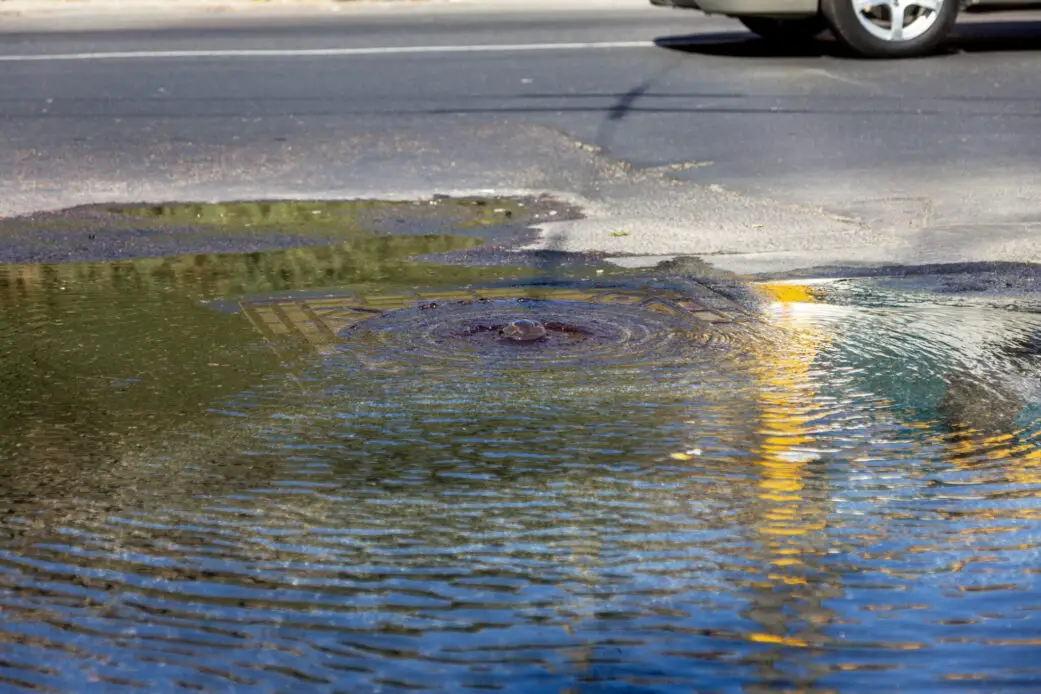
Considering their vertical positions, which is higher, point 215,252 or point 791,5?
point 791,5

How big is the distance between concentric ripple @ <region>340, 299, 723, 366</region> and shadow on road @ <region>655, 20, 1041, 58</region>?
7743 mm

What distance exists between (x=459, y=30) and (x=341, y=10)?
3.13 m

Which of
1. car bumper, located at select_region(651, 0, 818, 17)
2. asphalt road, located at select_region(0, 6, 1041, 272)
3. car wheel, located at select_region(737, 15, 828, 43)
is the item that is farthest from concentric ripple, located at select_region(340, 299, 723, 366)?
car wheel, located at select_region(737, 15, 828, 43)

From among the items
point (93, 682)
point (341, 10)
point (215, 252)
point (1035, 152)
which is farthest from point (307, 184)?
point (341, 10)

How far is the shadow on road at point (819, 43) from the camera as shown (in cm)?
1311

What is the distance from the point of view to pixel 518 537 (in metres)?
3.50

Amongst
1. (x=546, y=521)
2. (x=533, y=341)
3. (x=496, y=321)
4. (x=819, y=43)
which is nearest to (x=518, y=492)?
(x=546, y=521)

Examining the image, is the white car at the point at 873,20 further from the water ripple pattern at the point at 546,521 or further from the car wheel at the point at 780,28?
the water ripple pattern at the point at 546,521

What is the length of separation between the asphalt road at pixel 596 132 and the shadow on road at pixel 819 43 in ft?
0.14

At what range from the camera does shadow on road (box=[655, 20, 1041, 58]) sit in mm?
13109

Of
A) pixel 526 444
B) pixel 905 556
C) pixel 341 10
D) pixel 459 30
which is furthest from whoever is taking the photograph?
pixel 341 10

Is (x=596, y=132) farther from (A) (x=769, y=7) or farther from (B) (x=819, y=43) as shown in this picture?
(B) (x=819, y=43)

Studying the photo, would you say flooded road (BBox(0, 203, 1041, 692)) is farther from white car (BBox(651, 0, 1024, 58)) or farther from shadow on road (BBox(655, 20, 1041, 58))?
shadow on road (BBox(655, 20, 1041, 58))

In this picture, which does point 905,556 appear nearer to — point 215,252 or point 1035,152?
point 215,252
